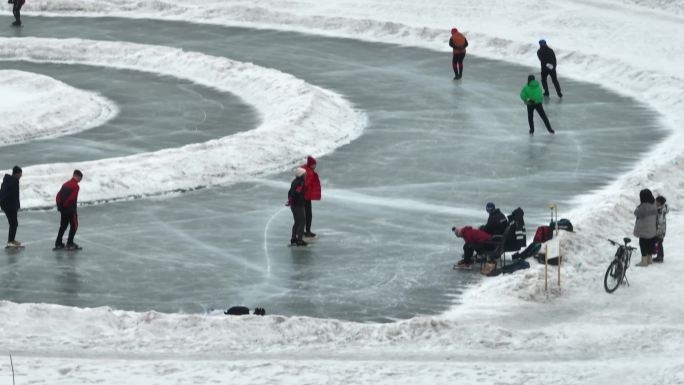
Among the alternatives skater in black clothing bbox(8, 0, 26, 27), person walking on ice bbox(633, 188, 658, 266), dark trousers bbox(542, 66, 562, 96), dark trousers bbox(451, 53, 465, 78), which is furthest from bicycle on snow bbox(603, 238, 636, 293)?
skater in black clothing bbox(8, 0, 26, 27)

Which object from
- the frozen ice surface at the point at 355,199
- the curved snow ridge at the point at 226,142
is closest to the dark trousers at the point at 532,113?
the frozen ice surface at the point at 355,199

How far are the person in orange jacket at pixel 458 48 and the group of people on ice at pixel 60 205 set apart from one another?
16845 mm

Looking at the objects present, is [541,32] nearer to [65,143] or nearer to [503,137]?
[503,137]

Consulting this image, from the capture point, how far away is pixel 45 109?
3225cm

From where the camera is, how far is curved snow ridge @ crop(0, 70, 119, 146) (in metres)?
30.6

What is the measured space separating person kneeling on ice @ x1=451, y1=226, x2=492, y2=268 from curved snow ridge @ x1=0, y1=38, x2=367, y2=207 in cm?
706

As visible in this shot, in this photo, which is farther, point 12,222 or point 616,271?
point 12,222

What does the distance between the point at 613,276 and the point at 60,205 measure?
7931mm

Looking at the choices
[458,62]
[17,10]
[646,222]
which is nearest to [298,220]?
[646,222]

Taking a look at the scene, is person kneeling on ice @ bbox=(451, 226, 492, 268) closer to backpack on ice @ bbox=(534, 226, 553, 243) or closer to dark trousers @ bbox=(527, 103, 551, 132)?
backpack on ice @ bbox=(534, 226, 553, 243)

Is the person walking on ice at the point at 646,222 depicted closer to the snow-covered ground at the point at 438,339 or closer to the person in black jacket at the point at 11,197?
the snow-covered ground at the point at 438,339

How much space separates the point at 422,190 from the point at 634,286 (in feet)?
Answer: 20.4

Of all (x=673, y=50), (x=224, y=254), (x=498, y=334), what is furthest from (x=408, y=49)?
(x=498, y=334)

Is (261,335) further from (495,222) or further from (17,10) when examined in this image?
(17,10)
